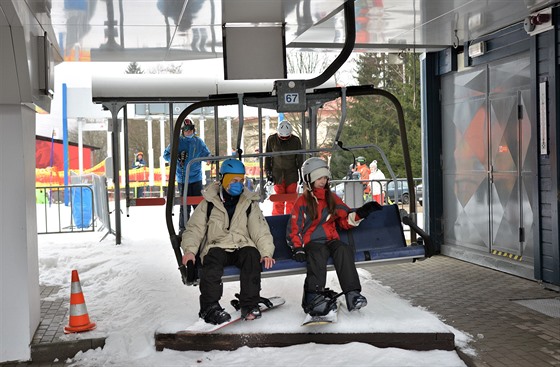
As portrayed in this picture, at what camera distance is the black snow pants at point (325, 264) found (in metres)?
6.13

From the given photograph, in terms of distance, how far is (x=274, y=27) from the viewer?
304 inches

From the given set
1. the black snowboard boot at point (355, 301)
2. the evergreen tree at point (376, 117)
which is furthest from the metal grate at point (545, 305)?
the evergreen tree at point (376, 117)

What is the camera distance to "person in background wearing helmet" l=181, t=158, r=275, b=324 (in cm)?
598

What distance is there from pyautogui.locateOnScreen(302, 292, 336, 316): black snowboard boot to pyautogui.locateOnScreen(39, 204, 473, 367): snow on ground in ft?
0.45

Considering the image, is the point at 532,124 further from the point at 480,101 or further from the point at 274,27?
the point at 274,27

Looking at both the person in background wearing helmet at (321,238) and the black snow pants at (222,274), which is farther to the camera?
the person in background wearing helmet at (321,238)

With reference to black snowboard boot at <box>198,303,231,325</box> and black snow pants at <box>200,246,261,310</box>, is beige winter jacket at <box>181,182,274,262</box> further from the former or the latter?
black snowboard boot at <box>198,303,231,325</box>

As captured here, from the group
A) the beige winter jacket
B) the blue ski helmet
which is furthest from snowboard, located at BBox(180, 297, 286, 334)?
the blue ski helmet

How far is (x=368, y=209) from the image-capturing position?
6.38 metres

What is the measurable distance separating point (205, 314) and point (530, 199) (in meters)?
4.97

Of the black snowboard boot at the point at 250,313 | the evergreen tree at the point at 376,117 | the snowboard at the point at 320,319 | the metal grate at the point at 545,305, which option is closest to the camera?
the snowboard at the point at 320,319

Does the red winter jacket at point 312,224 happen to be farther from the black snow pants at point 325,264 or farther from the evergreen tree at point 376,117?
the evergreen tree at point 376,117

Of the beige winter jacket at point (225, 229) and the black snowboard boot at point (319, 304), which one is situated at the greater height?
the beige winter jacket at point (225, 229)

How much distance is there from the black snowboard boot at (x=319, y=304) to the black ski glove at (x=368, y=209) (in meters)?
0.81
